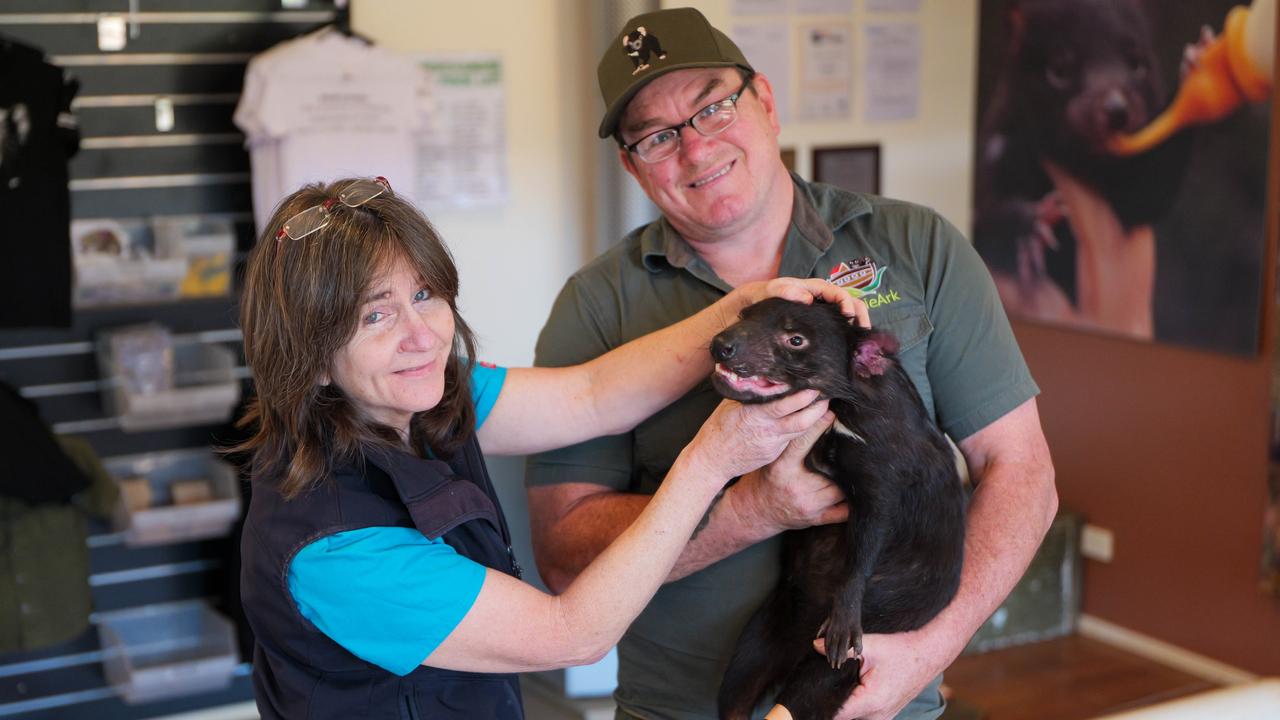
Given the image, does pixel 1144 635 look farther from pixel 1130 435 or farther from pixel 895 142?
pixel 895 142

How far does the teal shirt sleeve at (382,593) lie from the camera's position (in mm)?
1488

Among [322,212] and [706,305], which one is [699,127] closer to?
[706,305]

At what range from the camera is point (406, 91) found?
13.6ft

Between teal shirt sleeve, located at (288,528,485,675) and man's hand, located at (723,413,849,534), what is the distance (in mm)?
476

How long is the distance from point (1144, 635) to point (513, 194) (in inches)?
117

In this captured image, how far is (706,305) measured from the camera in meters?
2.02

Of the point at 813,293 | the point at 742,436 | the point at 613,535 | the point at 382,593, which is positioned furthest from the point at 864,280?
the point at 382,593

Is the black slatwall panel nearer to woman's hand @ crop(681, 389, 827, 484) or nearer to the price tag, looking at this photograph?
the price tag

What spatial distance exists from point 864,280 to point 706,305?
258mm

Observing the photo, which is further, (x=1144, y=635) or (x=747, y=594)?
(x=1144, y=635)

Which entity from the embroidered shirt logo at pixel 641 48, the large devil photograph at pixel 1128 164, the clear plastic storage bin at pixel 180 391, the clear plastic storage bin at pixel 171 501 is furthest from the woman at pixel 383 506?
the large devil photograph at pixel 1128 164

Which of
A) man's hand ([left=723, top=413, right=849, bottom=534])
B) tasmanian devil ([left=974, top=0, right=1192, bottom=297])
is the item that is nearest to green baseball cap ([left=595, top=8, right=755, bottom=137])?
man's hand ([left=723, top=413, right=849, bottom=534])

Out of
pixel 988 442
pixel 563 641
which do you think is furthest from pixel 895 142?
pixel 563 641

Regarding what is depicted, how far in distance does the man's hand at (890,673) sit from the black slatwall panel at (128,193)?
279cm
